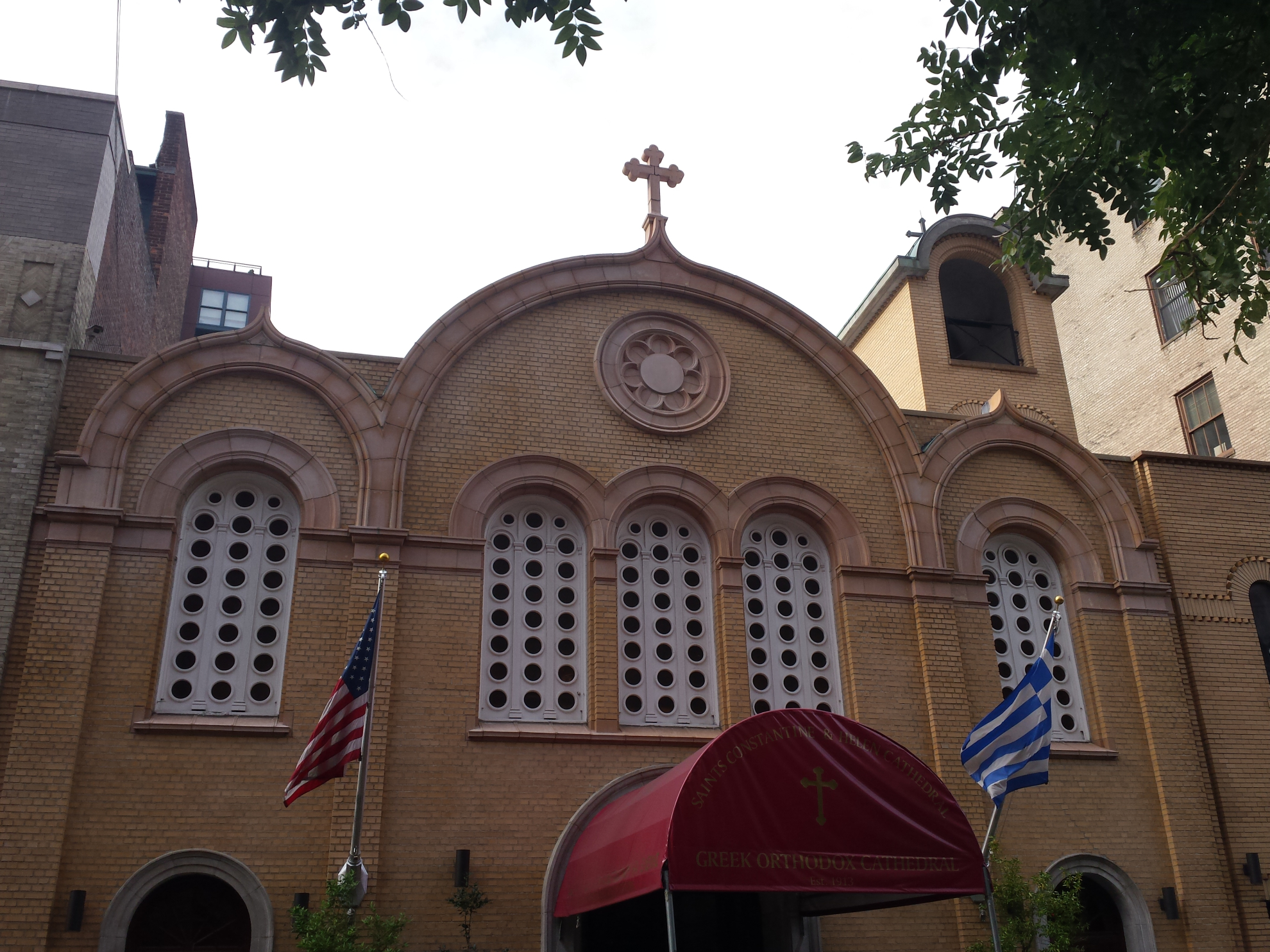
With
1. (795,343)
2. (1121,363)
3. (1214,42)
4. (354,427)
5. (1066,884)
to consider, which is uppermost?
(1121,363)

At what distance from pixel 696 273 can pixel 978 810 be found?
9.20 metres

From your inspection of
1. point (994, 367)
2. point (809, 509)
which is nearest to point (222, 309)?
point (994, 367)

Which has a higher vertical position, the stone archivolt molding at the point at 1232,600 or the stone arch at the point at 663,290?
the stone arch at the point at 663,290

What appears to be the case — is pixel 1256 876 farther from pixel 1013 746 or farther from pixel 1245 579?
pixel 1013 746

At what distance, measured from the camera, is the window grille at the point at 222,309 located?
46.0m

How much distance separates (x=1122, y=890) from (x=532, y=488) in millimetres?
10080

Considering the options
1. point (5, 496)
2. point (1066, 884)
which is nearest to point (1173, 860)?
point (1066, 884)

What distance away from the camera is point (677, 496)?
16.8 m

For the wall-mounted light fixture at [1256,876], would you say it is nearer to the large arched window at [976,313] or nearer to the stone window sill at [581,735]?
the stone window sill at [581,735]

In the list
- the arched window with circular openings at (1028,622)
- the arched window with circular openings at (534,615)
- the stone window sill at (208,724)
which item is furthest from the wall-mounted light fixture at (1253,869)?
the stone window sill at (208,724)

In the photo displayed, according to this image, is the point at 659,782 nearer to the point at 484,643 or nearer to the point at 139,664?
the point at 484,643

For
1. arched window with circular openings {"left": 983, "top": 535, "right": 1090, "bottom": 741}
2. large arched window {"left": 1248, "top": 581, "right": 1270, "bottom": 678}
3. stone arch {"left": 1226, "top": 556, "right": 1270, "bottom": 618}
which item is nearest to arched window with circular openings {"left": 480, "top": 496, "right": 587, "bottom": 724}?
arched window with circular openings {"left": 983, "top": 535, "right": 1090, "bottom": 741}

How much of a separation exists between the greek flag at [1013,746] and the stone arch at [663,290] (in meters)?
4.03

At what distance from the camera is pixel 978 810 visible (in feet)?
52.3
